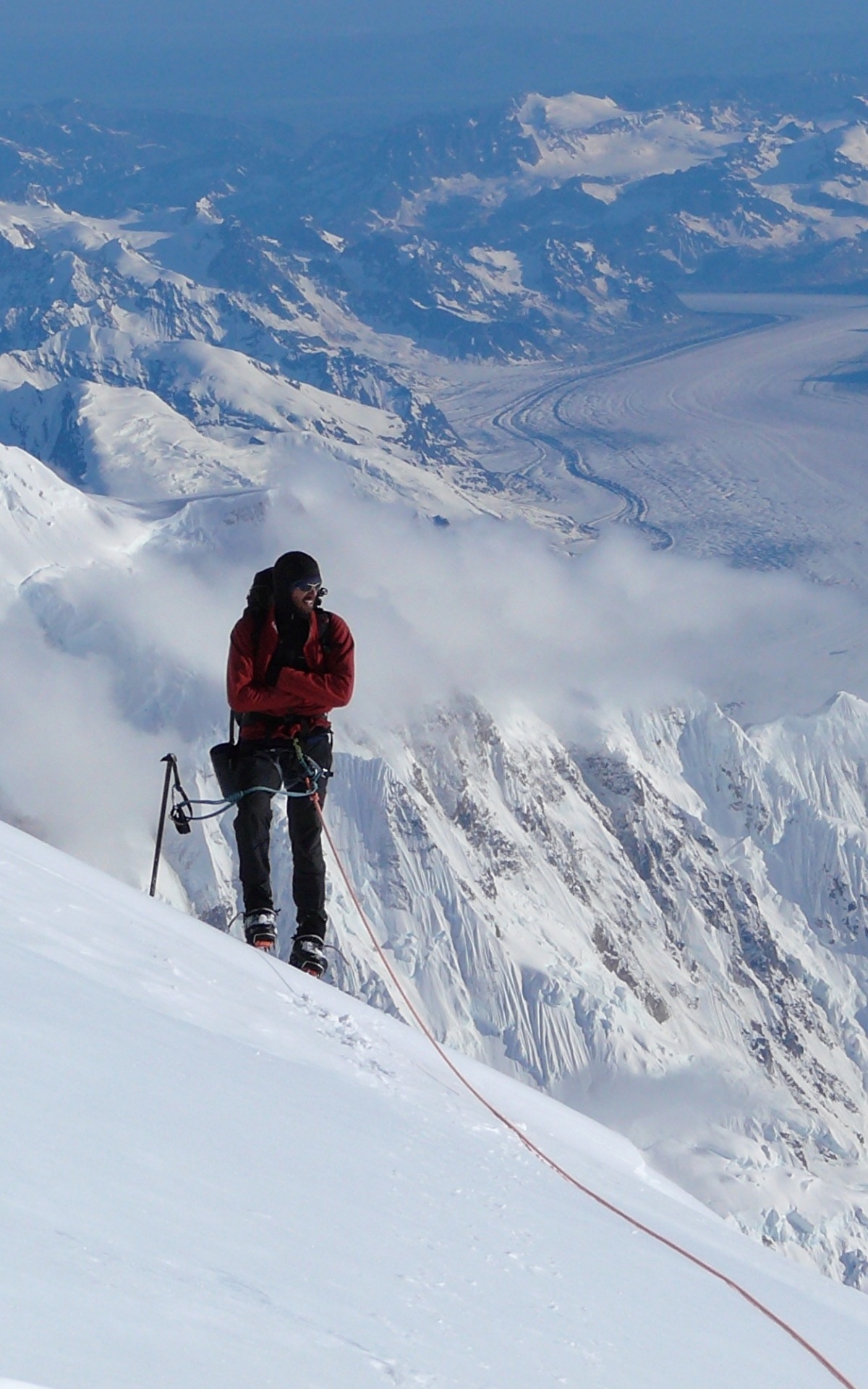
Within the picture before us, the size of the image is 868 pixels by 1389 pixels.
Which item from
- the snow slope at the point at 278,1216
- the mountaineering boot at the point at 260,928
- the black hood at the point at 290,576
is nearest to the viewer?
the snow slope at the point at 278,1216

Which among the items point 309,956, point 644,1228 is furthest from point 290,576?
point 644,1228

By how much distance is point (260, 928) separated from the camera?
12547 mm

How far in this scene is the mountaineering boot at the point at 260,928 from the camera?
12.6m

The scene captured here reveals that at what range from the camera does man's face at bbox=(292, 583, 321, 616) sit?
478 inches

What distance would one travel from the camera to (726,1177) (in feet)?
355

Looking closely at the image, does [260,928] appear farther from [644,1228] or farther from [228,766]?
[644,1228]

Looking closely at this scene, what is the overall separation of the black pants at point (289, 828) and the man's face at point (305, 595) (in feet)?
4.53

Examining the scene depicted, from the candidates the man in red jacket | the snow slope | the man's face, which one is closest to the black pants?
the man in red jacket

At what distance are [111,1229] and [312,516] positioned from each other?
627 ft

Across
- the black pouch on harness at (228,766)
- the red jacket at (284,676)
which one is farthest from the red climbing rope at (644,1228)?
the red jacket at (284,676)

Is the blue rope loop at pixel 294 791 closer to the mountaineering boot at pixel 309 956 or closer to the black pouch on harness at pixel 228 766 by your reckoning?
the black pouch on harness at pixel 228 766

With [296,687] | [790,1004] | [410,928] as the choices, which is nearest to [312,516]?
[410,928]

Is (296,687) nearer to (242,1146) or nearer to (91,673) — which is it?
(242,1146)

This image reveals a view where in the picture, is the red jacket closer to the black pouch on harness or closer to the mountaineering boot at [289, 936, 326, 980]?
the black pouch on harness
